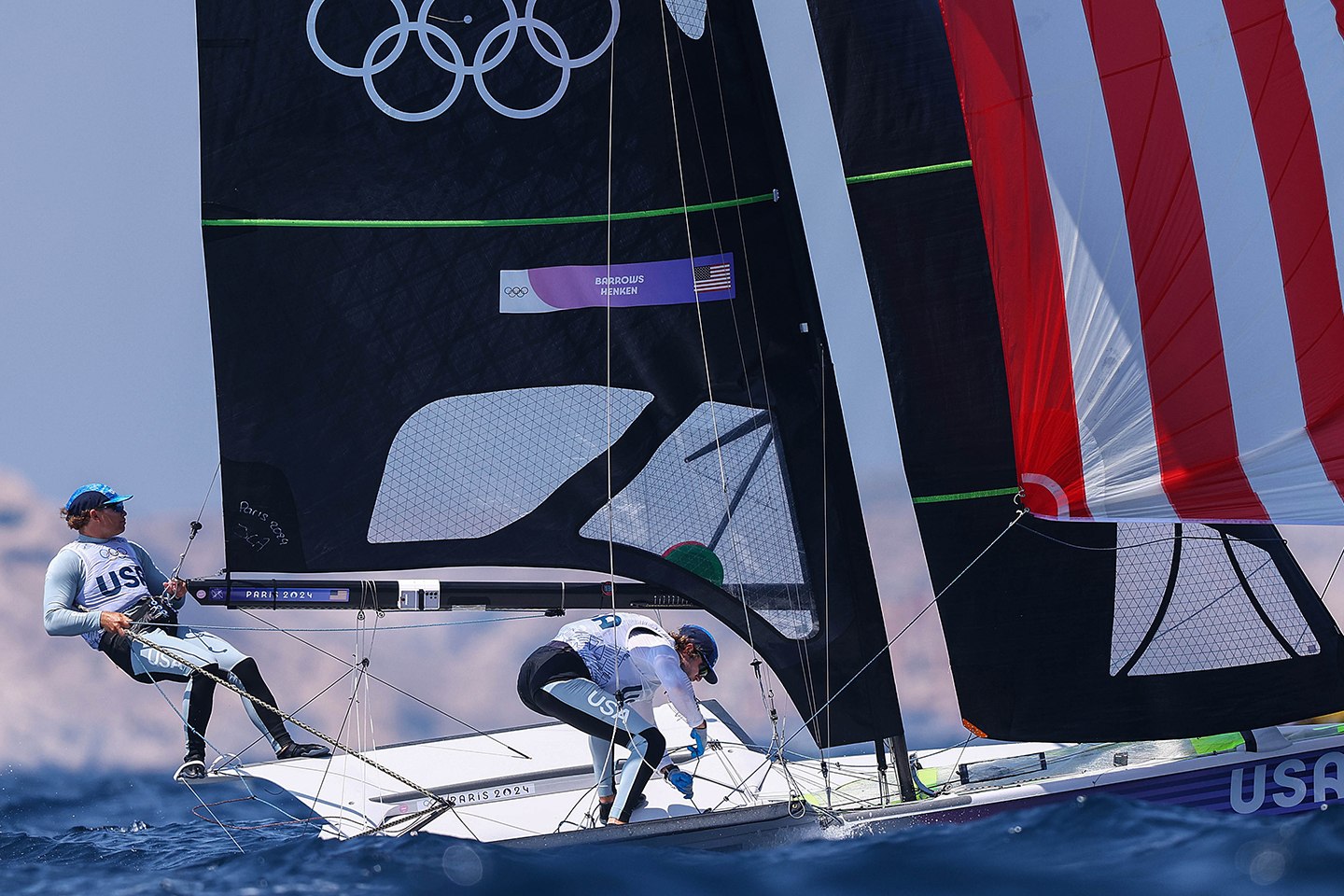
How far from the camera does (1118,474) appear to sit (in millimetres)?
4062

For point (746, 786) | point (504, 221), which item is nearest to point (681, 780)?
point (746, 786)

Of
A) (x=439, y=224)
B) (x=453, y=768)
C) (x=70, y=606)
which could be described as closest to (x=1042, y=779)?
(x=453, y=768)

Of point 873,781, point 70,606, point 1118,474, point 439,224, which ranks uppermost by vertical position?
point 439,224

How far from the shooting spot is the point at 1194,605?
14.9ft

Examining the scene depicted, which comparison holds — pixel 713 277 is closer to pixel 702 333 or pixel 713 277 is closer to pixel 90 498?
pixel 702 333

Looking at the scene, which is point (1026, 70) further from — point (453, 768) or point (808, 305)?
point (453, 768)

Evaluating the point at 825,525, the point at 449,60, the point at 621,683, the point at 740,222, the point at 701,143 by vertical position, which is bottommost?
the point at 621,683

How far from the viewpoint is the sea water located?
11.2 feet

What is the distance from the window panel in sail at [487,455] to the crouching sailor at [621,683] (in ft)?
1.97

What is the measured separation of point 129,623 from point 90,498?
0.51 metres

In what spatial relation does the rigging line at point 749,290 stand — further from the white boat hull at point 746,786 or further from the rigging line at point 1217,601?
the rigging line at point 1217,601

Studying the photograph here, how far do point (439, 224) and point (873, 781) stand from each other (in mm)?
2784

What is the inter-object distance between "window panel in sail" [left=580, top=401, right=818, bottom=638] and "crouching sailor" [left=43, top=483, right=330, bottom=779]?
58.0 inches

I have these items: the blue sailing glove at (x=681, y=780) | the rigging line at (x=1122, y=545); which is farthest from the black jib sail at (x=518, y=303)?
the blue sailing glove at (x=681, y=780)
